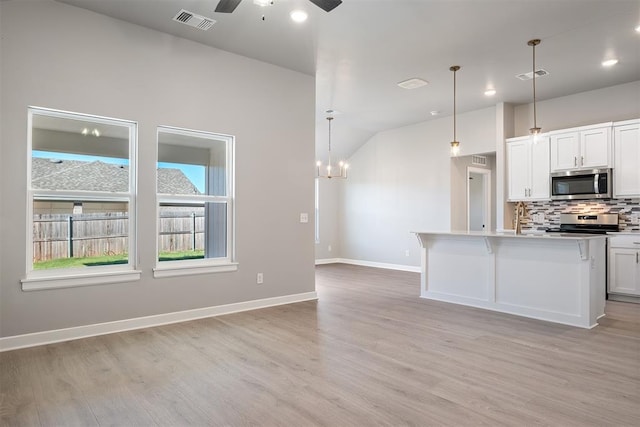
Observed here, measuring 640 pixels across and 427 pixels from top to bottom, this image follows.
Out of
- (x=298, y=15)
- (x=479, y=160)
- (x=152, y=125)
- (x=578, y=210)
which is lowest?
(x=578, y=210)

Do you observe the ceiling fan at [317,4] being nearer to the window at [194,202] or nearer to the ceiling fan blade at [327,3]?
the ceiling fan blade at [327,3]

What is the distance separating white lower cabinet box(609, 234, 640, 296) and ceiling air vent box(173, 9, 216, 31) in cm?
600

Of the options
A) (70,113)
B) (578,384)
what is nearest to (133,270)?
(70,113)

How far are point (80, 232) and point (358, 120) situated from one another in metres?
5.65

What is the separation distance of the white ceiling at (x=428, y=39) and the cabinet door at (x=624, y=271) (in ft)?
8.23

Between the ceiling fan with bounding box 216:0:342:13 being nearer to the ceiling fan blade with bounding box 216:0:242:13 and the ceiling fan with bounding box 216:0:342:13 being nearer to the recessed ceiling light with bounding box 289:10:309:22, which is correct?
the ceiling fan blade with bounding box 216:0:242:13

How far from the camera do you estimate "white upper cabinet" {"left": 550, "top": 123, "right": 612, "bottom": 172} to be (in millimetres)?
5668

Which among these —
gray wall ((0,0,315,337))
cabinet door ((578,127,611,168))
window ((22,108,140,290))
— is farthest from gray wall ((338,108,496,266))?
window ((22,108,140,290))

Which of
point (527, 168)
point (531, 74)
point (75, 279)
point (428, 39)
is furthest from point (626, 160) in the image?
point (75, 279)

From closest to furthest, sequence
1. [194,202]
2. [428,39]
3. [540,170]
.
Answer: [428,39] → [194,202] → [540,170]

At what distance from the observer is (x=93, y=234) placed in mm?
3971

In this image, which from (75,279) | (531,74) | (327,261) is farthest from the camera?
(327,261)

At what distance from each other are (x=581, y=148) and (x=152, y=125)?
6020mm

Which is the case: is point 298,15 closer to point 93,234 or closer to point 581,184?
point 93,234
